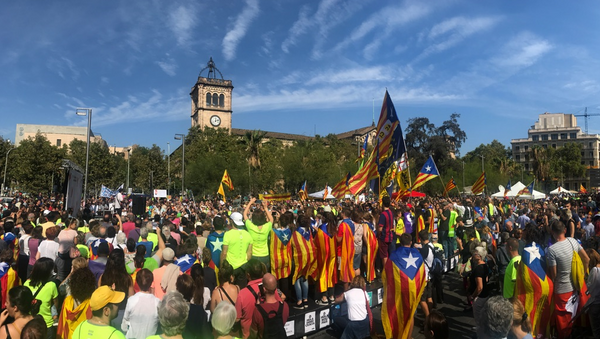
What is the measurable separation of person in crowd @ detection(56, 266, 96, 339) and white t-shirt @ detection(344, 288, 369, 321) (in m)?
3.32

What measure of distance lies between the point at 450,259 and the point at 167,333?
34.1ft

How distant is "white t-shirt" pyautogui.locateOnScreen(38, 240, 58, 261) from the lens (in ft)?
25.0

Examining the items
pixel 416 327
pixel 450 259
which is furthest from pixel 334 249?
pixel 450 259

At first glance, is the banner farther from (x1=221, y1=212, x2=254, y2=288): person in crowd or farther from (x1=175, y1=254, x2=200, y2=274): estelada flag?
(x1=175, y1=254, x2=200, y2=274): estelada flag

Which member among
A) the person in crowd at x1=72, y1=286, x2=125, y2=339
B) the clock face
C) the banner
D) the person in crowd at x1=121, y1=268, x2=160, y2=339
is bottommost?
the person in crowd at x1=121, y1=268, x2=160, y2=339

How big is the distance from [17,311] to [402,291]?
4.65m

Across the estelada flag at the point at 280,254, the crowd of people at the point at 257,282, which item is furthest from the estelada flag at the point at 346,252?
the estelada flag at the point at 280,254

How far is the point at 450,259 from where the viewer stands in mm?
12273

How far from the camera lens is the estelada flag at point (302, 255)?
7.70 m

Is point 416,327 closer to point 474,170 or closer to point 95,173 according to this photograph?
point 95,173

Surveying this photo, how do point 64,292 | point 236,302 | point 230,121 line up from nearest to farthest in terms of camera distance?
point 236,302
point 64,292
point 230,121

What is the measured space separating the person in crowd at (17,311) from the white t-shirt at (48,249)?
403 cm

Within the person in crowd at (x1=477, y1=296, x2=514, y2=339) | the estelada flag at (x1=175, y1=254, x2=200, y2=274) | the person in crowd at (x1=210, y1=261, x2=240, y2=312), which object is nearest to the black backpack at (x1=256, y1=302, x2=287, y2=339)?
the person in crowd at (x1=210, y1=261, x2=240, y2=312)

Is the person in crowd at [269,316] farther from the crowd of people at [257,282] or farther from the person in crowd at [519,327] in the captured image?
the person in crowd at [519,327]
